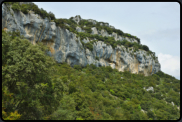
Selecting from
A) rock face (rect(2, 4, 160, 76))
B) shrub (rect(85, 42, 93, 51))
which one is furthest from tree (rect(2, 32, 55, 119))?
shrub (rect(85, 42, 93, 51))

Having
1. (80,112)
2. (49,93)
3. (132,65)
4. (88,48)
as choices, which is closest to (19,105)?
(49,93)

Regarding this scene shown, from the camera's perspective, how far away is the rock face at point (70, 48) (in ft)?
66.2

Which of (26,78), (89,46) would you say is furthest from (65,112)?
(89,46)

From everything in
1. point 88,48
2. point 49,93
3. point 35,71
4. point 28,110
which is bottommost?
point 28,110

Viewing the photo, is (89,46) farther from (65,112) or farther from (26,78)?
(26,78)

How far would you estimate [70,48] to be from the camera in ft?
107

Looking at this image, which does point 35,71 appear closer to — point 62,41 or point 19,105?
point 19,105

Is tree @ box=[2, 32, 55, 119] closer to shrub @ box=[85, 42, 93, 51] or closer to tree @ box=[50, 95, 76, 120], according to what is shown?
tree @ box=[50, 95, 76, 120]

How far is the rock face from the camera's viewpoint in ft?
66.2

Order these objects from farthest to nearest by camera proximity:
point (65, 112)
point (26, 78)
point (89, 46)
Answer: point (89, 46) < point (65, 112) < point (26, 78)

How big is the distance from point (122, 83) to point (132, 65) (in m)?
19.6

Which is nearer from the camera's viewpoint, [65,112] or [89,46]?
[65,112]

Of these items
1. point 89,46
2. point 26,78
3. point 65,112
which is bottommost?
point 65,112

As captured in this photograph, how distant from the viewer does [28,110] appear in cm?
927
